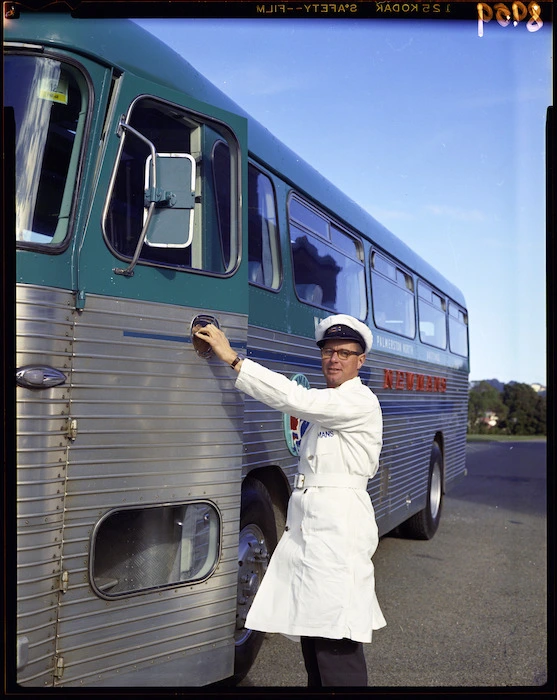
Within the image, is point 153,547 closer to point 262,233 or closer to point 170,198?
point 170,198

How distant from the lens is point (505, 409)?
19375 mm

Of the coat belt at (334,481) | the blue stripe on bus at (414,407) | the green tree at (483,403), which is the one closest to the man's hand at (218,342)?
the coat belt at (334,481)

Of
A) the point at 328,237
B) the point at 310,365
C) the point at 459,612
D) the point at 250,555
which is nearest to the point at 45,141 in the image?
the point at 250,555

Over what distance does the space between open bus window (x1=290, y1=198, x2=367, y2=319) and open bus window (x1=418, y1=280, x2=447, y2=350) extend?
2570 mm

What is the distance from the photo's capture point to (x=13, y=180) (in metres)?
3.13

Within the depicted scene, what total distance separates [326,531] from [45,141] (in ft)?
6.66

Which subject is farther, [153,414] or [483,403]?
[483,403]

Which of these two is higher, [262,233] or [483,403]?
[262,233]

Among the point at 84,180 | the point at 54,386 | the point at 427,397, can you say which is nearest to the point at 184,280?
the point at 84,180

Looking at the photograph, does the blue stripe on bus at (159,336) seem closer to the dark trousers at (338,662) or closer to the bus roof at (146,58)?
the bus roof at (146,58)

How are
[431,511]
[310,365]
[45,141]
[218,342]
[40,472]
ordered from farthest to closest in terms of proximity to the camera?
[431,511] → [310,365] → [218,342] → [45,141] → [40,472]

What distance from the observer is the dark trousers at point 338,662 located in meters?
3.55

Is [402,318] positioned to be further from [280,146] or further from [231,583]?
[231,583]

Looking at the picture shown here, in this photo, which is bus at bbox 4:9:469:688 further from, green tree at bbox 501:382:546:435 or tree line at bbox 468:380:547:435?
green tree at bbox 501:382:546:435
